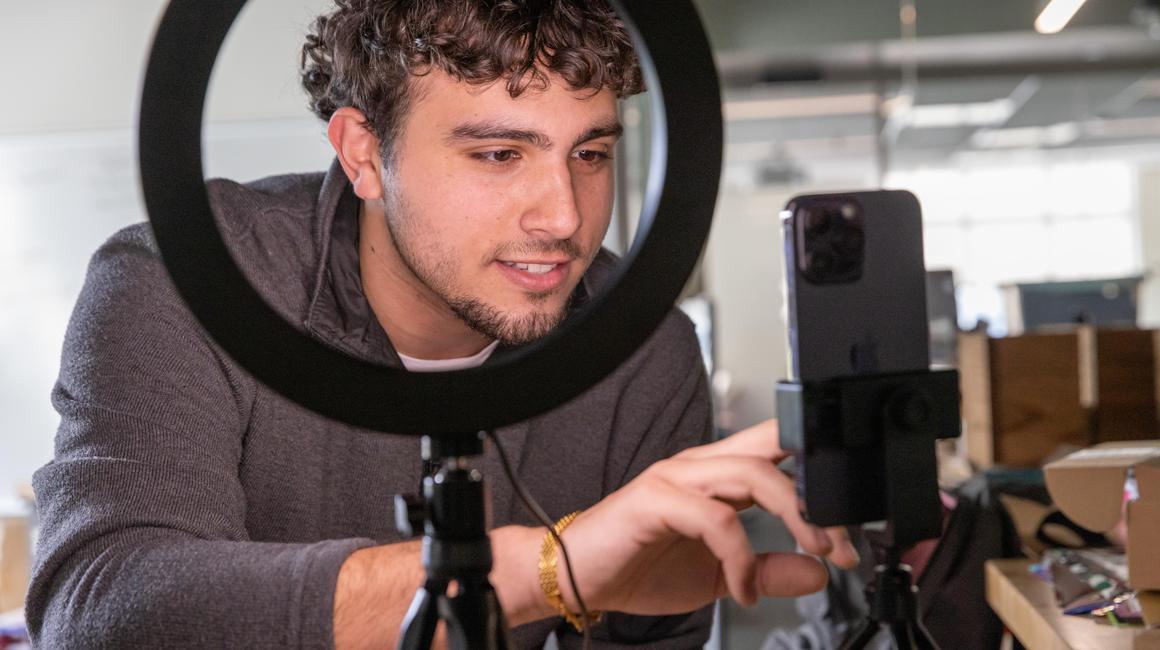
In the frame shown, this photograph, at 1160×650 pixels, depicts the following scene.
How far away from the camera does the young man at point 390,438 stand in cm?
66

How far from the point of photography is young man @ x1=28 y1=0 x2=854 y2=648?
26.0 inches

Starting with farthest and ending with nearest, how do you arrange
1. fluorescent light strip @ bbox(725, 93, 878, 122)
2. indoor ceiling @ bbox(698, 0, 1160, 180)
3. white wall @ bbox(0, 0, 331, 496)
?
fluorescent light strip @ bbox(725, 93, 878, 122) → indoor ceiling @ bbox(698, 0, 1160, 180) → white wall @ bbox(0, 0, 331, 496)

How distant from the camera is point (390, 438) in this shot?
108 cm

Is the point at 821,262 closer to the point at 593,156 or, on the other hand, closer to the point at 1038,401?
the point at 593,156

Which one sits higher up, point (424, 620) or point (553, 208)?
point (553, 208)

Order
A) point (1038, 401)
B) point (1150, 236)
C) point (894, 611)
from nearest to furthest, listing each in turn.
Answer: point (894, 611) → point (1038, 401) → point (1150, 236)

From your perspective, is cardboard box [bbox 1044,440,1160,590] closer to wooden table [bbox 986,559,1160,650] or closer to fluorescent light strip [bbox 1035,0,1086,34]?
wooden table [bbox 986,559,1160,650]

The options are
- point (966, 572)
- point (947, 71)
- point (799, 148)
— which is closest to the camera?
point (966, 572)

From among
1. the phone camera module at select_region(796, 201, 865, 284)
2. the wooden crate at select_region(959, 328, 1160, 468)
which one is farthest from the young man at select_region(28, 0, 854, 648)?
the wooden crate at select_region(959, 328, 1160, 468)

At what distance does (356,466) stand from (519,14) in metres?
0.45

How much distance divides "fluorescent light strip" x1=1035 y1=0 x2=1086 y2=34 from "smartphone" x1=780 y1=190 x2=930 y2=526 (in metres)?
4.99

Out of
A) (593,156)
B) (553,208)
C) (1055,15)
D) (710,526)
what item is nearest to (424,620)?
(710,526)

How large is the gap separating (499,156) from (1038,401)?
2.06 metres

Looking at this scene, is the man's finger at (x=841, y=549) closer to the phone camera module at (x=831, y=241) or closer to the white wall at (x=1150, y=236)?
the phone camera module at (x=831, y=241)
